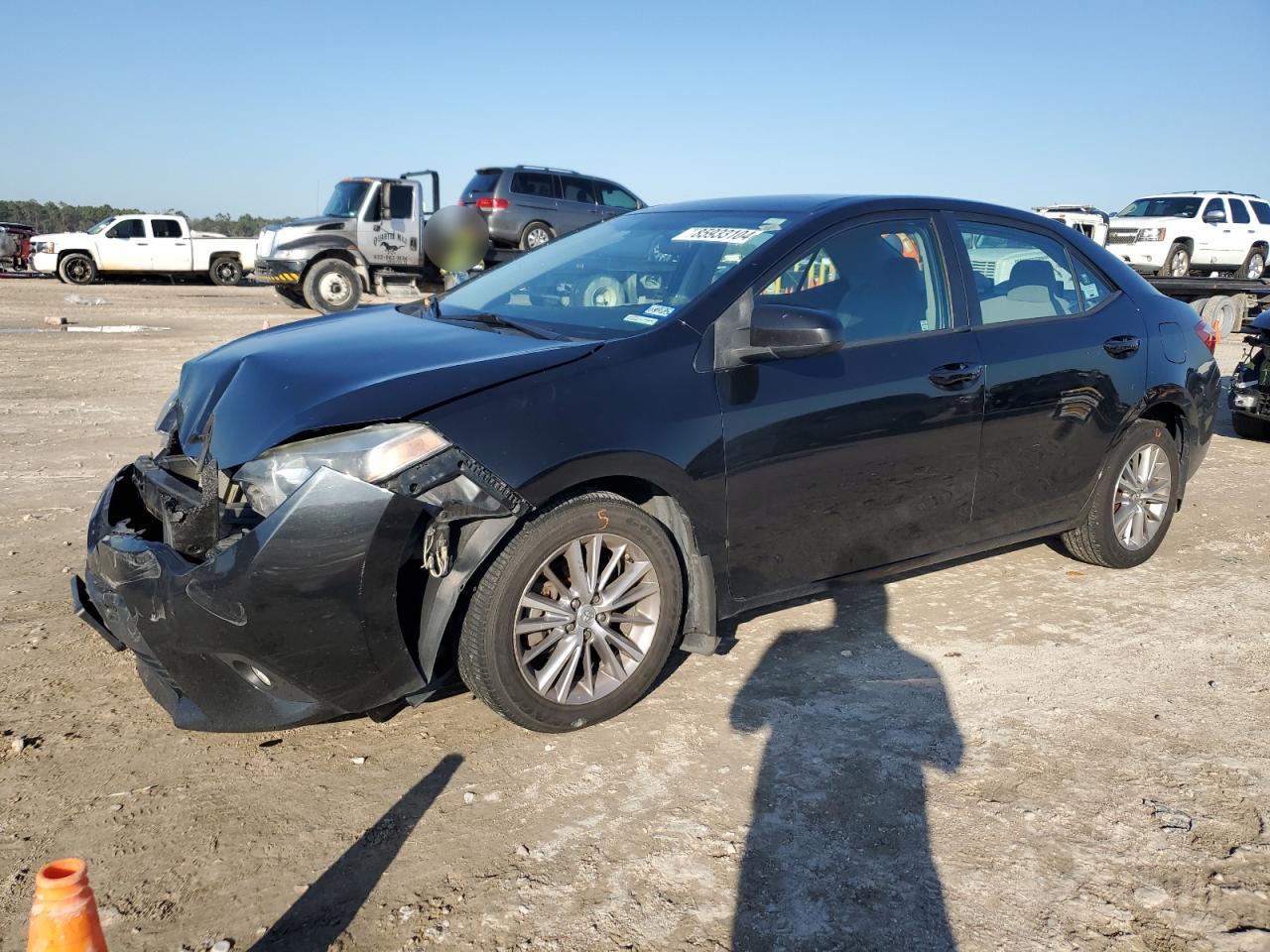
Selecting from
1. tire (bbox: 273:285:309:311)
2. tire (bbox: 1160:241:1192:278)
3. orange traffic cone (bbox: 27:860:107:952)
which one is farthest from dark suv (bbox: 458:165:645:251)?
orange traffic cone (bbox: 27:860:107:952)

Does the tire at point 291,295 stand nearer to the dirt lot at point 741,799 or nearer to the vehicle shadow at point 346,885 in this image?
the dirt lot at point 741,799

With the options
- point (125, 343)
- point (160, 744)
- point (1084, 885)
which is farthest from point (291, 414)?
point (125, 343)

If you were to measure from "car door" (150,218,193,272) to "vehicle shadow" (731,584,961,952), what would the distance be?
2670 cm

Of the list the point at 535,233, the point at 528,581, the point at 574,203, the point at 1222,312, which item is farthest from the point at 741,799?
the point at 574,203

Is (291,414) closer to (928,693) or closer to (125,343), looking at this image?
(928,693)

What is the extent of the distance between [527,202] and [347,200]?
11.0 feet

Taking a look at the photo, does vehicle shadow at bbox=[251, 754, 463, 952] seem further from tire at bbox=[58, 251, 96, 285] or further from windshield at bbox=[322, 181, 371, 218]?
tire at bbox=[58, 251, 96, 285]

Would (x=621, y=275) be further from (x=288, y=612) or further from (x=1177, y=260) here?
(x=1177, y=260)

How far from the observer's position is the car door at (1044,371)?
4391 mm

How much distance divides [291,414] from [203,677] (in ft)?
2.61

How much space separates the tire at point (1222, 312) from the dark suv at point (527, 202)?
9720 mm

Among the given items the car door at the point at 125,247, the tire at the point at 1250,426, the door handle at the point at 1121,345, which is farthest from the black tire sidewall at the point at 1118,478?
the car door at the point at 125,247

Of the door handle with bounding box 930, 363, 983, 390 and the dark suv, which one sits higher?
the dark suv

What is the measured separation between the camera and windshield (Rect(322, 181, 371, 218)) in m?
17.9
